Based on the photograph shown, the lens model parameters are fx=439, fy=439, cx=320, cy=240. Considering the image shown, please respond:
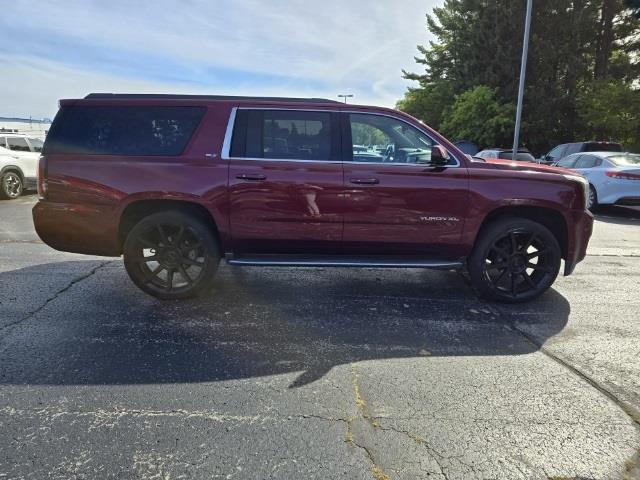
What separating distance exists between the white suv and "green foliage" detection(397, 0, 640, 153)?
23.7 metres

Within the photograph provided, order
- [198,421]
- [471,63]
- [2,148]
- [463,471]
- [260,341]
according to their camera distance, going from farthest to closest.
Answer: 1. [471,63]
2. [2,148]
3. [260,341]
4. [198,421]
5. [463,471]

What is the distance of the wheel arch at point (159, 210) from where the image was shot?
430 centimetres

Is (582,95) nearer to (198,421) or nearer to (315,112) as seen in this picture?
(315,112)

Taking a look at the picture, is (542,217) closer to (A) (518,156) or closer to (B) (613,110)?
(A) (518,156)

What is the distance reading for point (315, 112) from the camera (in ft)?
14.2

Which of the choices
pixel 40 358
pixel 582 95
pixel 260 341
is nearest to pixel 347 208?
pixel 260 341

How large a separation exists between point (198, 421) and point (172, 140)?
2.74m

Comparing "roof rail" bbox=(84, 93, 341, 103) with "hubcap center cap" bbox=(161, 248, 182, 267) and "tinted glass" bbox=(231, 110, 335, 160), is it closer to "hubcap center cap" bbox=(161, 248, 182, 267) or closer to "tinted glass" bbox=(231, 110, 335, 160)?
"tinted glass" bbox=(231, 110, 335, 160)

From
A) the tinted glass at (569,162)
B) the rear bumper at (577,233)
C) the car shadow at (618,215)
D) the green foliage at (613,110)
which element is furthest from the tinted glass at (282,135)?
the green foliage at (613,110)

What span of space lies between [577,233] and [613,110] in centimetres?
2125

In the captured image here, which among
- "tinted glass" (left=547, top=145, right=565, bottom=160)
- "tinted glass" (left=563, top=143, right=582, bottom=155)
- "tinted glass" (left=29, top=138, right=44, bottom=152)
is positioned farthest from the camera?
"tinted glass" (left=547, top=145, right=565, bottom=160)

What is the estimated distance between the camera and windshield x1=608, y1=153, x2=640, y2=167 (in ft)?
33.8

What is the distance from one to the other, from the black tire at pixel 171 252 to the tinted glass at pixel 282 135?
84 centimetres

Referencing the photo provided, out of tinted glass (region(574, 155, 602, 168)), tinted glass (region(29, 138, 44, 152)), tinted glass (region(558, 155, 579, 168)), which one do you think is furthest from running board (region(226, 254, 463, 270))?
tinted glass (region(29, 138, 44, 152))
